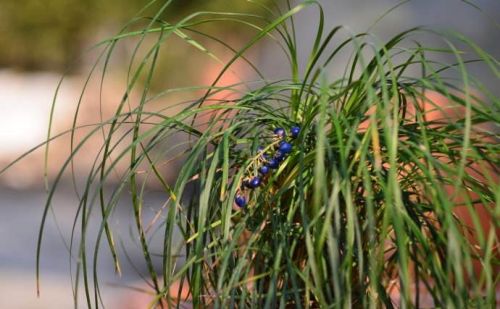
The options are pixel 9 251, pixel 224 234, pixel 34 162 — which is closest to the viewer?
pixel 224 234

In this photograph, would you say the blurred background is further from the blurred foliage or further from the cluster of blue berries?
the cluster of blue berries

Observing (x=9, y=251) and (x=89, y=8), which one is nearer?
(x=9, y=251)

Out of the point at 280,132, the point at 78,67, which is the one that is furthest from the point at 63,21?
the point at 280,132

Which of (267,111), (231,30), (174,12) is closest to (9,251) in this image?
(174,12)

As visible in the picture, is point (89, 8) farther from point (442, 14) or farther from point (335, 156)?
point (335, 156)

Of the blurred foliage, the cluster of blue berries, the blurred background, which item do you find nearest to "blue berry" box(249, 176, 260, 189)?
the cluster of blue berries

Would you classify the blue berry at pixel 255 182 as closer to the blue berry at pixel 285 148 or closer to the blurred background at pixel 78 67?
the blue berry at pixel 285 148

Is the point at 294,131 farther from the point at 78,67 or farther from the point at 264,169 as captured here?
the point at 78,67

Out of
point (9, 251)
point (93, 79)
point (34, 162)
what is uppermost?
point (93, 79)
